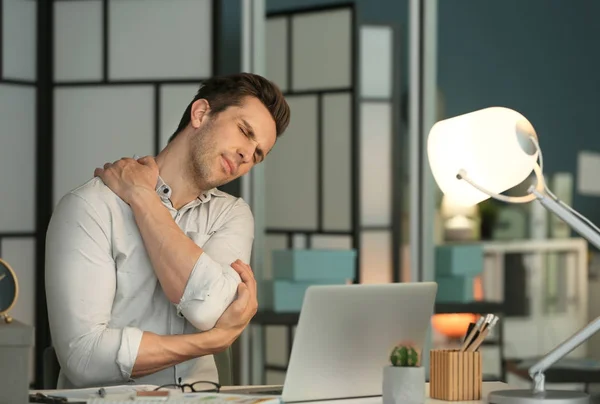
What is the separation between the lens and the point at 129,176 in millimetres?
2465

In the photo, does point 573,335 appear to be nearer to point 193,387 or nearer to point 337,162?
point 193,387

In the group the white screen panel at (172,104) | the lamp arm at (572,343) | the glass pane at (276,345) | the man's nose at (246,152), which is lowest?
the glass pane at (276,345)

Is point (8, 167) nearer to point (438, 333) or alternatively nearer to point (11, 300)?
point (438, 333)

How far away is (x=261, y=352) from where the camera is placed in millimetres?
4465

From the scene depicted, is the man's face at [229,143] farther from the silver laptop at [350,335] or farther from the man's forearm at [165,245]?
the silver laptop at [350,335]

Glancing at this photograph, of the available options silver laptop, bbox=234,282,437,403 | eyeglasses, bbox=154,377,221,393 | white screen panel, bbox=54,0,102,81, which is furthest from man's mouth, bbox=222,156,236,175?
white screen panel, bbox=54,0,102,81

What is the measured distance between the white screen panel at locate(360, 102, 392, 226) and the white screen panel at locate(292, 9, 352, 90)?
0.21 meters

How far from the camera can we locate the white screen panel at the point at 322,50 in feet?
14.3

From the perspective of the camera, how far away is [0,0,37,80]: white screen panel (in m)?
4.48

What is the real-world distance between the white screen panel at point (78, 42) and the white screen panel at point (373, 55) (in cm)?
128

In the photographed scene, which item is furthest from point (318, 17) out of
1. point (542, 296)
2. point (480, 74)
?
point (542, 296)

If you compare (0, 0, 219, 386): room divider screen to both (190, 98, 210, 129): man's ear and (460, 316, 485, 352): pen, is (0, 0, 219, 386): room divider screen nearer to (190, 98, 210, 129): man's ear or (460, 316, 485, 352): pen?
(190, 98, 210, 129): man's ear

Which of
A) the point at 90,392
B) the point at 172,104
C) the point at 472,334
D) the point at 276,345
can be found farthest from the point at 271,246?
the point at 90,392

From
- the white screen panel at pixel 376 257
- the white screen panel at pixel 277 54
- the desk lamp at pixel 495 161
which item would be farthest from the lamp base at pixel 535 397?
the white screen panel at pixel 277 54
